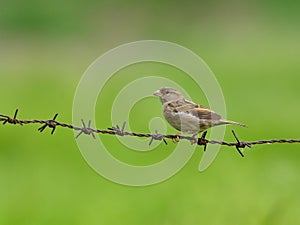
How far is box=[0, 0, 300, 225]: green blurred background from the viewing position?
34.8 feet

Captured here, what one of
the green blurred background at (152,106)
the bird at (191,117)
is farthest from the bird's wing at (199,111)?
the green blurred background at (152,106)

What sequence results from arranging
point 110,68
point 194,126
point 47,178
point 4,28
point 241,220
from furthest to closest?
point 4,28 < point 110,68 < point 47,178 < point 241,220 < point 194,126

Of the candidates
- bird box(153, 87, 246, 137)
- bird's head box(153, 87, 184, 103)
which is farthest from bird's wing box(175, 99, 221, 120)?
bird's head box(153, 87, 184, 103)

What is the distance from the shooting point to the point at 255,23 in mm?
31719

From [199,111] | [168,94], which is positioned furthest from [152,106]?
[199,111]

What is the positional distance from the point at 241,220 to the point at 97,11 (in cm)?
2449

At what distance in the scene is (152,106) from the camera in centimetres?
1697

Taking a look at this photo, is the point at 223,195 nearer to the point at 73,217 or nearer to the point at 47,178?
the point at 73,217

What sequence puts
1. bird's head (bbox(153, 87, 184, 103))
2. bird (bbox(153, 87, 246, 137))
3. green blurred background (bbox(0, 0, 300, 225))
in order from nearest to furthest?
bird (bbox(153, 87, 246, 137)) → bird's head (bbox(153, 87, 184, 103)) → green blurred background (bbox(0, 0, 300, 225))

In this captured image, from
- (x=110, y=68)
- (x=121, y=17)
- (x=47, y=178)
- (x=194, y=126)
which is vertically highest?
(x=121, y=17)

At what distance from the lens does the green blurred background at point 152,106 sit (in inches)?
418

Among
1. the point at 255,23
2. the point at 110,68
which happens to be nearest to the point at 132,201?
the point at 110,68

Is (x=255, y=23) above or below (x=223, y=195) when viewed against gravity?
above

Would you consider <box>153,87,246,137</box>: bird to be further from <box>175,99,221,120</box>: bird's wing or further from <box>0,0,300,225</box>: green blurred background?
<box>0,0,300,225</box>: green blurred background
